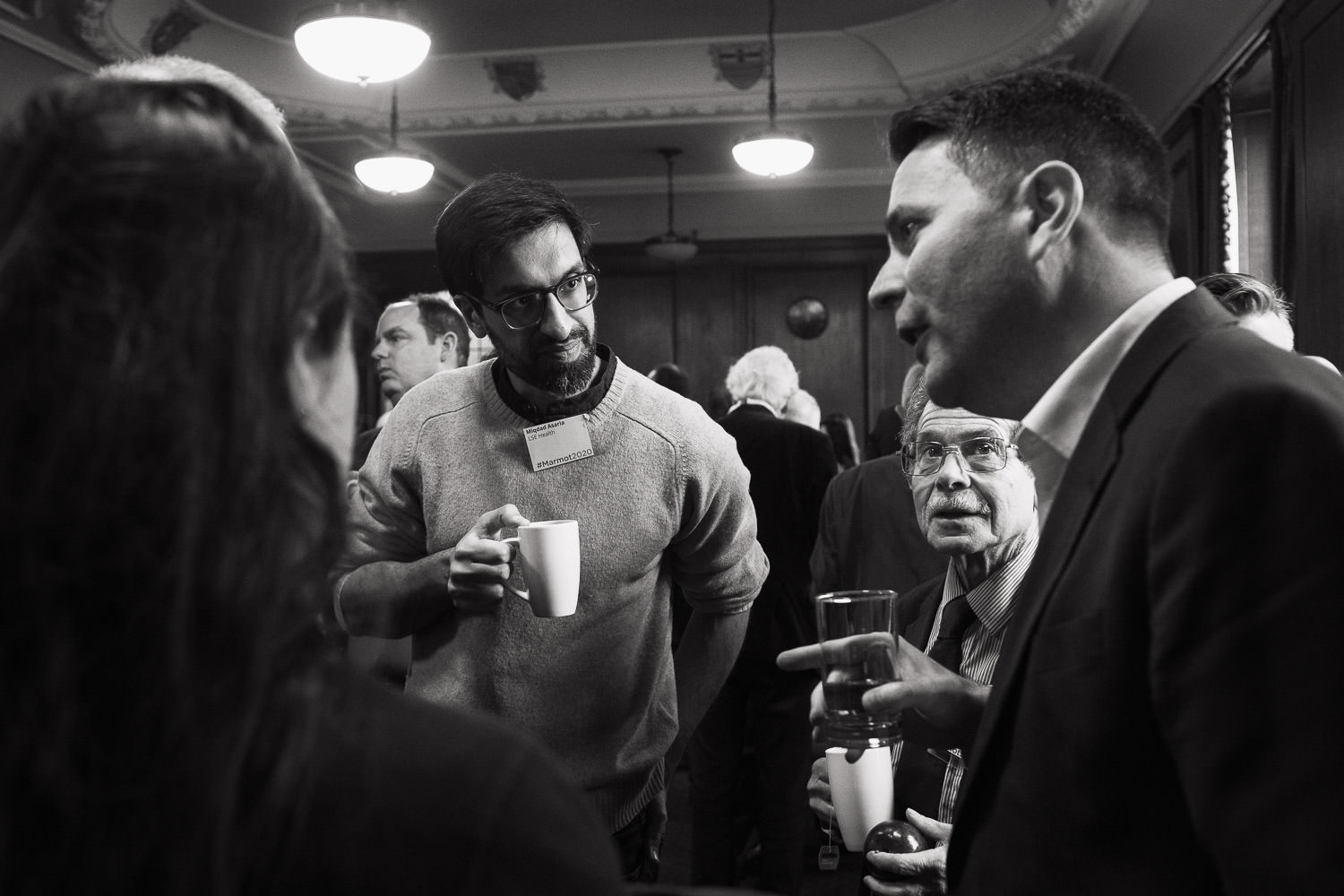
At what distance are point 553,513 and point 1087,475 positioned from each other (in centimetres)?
100

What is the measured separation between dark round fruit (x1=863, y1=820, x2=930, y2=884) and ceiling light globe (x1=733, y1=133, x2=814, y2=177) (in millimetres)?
5813

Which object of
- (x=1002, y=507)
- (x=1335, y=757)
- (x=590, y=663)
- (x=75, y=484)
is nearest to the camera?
(x=75, y=484)

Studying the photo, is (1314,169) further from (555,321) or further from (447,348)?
(555,321)

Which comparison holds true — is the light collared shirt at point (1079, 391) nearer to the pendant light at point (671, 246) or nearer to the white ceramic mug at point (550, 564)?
the white ceramic mug at point (550, 564)

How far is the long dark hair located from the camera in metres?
0.57

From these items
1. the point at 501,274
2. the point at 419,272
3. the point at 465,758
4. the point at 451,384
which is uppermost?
the point at 419,272

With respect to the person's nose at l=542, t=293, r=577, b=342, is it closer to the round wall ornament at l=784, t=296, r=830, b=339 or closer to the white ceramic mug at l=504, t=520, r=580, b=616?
the white ceramic mug at l=504, t=520, r=580, b=616

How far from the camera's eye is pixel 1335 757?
31.6 inches

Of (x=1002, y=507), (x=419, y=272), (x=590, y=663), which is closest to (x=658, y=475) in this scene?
(x=590, y=663)

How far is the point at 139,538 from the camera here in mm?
572

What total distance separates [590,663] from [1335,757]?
117 cm

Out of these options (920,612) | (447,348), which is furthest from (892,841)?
(447,348)

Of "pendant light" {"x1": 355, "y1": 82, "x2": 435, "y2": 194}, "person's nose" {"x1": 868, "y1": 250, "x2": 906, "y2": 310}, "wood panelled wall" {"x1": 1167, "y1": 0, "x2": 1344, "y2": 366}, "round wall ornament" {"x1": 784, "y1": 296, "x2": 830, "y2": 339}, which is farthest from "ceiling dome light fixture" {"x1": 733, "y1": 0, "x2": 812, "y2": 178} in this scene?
"person's nose" {"x1": 868, "y1": 250, "x2": 906, "y2": 310}

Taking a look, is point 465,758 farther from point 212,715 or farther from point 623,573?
point 623,573
